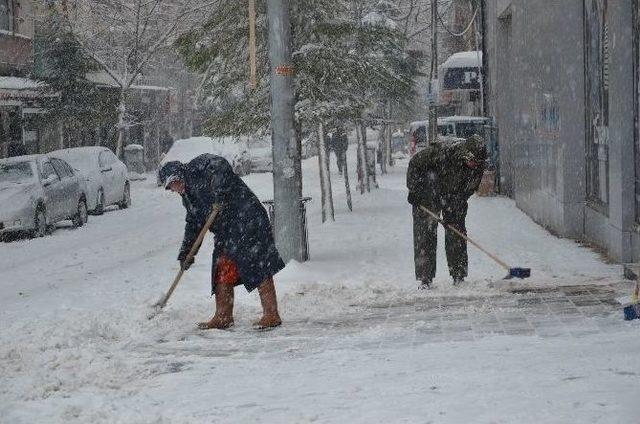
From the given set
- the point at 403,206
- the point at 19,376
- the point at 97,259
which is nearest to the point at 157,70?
the point at 403,206

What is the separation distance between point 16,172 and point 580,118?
10.9 metres

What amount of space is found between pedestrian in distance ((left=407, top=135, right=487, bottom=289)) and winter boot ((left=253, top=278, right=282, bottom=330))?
95.3 inches

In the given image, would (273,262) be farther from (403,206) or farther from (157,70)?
(157,70)

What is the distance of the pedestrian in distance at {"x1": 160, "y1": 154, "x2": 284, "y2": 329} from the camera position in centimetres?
896

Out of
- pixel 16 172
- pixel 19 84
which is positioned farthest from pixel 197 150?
pixel 16 172

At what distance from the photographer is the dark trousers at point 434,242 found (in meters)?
11.1

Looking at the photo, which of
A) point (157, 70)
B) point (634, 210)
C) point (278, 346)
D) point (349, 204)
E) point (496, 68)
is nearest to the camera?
point (278, 346)

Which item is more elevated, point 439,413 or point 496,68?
point 496,68

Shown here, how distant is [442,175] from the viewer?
11070mm

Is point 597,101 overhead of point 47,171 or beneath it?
overhead

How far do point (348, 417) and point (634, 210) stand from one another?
7205 mm

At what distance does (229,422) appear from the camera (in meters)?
5.83

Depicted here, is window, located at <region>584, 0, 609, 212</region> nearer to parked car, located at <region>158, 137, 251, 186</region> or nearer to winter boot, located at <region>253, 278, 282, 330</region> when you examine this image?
winter boot, located at <region>253, 278, 282, 330</region>

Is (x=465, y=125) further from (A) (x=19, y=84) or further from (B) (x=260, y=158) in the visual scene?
(B) (x=260, y=158)
